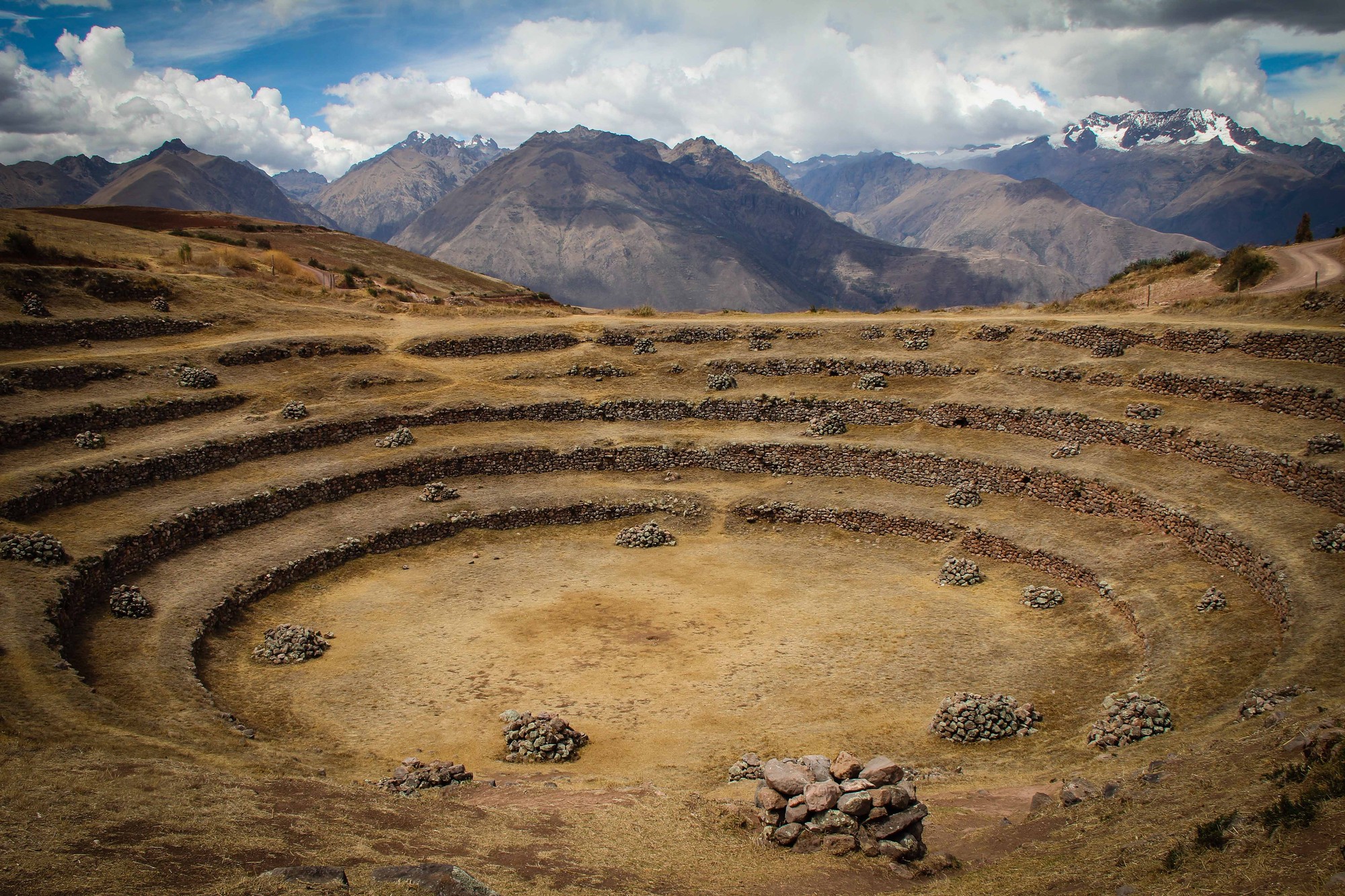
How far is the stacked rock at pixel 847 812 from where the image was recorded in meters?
13.6

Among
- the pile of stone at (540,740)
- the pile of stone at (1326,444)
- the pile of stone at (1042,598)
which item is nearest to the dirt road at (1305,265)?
the pile of stone at (1326,444)

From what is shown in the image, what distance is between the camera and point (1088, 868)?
446 inches

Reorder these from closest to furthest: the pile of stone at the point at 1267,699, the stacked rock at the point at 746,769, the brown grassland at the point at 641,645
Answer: the brown grassland at the point at 641,645 → the pile of stone at the point at 1267,699 → the stacked rock at the point at 746,769

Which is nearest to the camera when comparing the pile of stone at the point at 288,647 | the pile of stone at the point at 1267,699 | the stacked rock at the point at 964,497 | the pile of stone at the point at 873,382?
the pile of stone at the point at 1267,699

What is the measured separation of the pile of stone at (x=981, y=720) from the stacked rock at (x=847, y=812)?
6.55 meters

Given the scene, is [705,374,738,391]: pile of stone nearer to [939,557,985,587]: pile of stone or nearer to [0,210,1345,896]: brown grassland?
[0,210,1345,896]: brown grassland

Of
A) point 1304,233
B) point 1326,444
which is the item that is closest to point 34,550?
point 1326,444

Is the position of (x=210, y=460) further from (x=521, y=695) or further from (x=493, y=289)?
(x=493, y=289)

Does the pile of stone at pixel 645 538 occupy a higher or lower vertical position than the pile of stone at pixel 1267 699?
lower

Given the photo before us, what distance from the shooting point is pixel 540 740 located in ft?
66.5

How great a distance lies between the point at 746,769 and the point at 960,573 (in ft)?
55.3

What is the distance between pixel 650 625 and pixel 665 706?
6.09 meters

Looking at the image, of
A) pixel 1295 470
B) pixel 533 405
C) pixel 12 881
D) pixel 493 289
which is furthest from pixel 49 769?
pixel 493 289

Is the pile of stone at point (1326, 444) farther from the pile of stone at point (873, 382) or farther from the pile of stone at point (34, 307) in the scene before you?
the pile of stone at point (34, 307)
